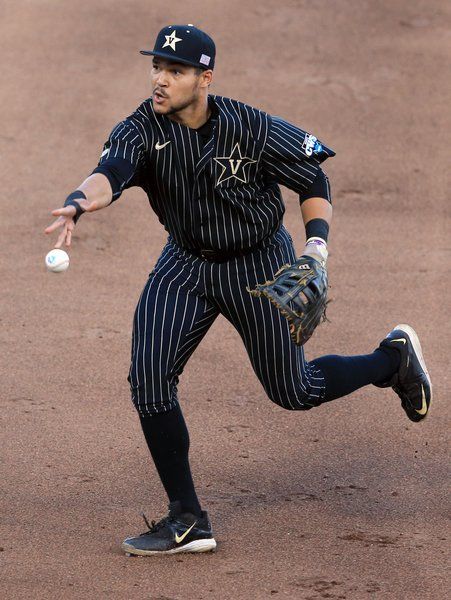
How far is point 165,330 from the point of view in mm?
4109

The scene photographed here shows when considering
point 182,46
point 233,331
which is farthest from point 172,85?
point 233,331

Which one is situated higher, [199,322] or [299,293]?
[299,293]

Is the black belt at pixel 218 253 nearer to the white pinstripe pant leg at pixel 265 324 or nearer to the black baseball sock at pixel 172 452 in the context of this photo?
the white pinstripe pant leg at pixel 265 324

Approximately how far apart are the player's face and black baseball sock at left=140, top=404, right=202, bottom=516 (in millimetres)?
1148

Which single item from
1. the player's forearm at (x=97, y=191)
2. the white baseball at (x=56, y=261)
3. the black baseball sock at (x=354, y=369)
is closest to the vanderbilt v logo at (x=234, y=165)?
the player's forearm at (x=97, y=191)

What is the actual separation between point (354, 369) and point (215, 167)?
44.0 inches

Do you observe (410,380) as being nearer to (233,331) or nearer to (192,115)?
(192,115)

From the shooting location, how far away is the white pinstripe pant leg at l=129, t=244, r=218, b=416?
407 centimetres

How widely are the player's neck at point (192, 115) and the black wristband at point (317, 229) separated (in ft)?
1.89

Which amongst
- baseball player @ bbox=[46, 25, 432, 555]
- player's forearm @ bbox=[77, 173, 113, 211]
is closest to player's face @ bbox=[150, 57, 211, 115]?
baseball player @ bbox=[46, 25, 432, 555]

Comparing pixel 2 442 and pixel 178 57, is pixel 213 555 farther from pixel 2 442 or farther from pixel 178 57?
pixel 178 57

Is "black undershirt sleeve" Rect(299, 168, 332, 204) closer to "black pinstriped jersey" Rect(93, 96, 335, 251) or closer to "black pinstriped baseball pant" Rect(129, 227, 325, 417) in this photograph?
"black pinstriped jersey" Rect(93, 96, 335, 251)

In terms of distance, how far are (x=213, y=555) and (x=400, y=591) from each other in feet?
2.46

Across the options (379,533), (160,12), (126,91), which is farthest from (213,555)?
(160,12)
